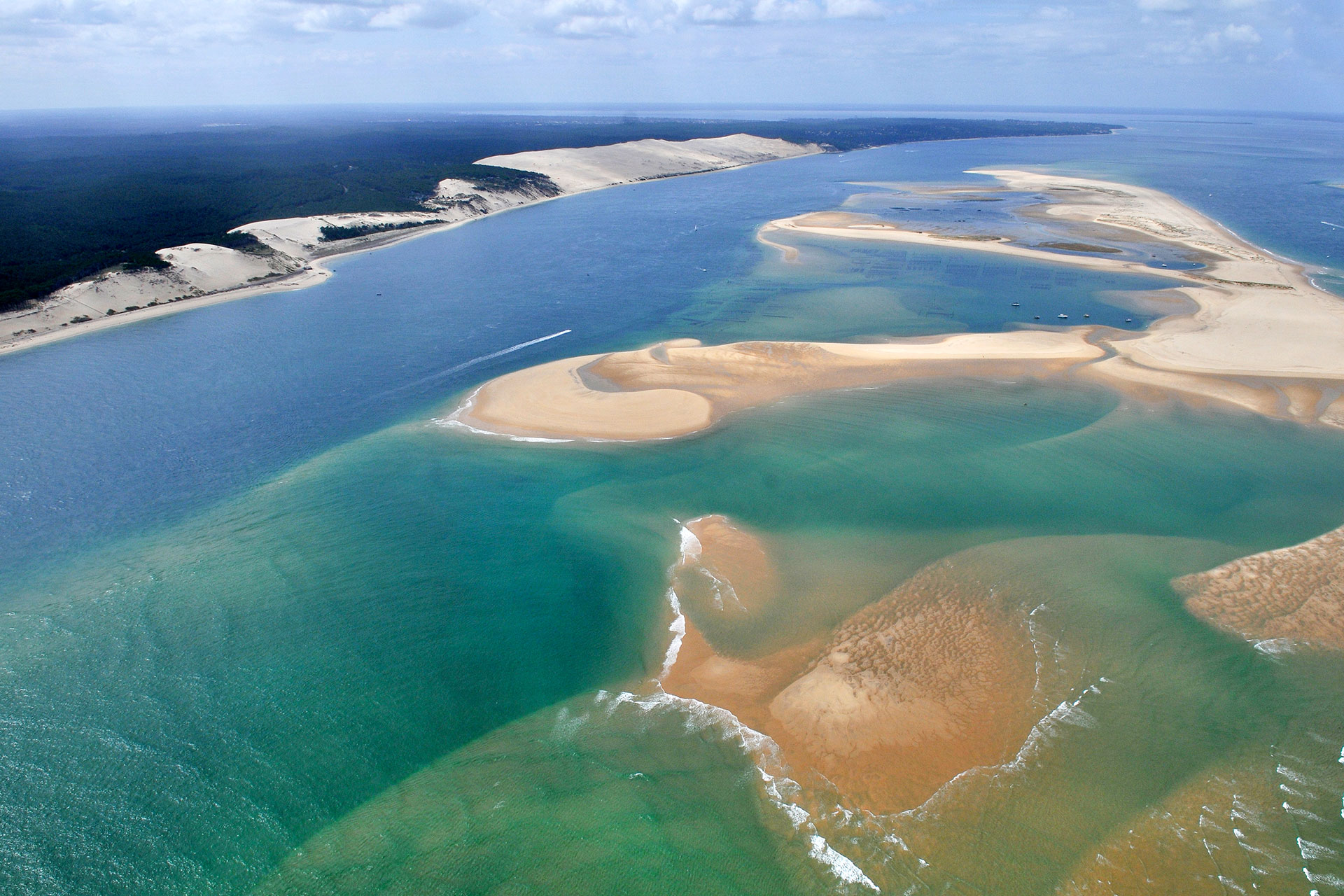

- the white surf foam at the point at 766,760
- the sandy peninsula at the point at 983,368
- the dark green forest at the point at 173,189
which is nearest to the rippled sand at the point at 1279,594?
the white surf foam at the point at 766,760

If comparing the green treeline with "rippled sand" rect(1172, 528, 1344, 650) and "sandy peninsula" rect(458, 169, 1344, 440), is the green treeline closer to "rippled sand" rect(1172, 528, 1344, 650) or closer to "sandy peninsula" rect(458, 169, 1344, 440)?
"sandy peninsula" rect(458, 169, 1344, 440)

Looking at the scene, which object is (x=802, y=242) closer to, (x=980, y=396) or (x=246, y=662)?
(x=980, y=396)

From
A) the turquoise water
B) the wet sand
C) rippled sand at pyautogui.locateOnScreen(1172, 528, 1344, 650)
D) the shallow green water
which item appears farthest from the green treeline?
rippled sand at pyautogui.locateOnScreen(1172, 528, 1344, 650)

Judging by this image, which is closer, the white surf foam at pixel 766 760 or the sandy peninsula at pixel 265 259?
the white surf foam at pixel 766 760

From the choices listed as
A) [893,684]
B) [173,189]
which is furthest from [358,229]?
[893,684]

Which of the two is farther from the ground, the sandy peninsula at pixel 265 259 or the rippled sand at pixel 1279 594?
the sandy peninsula at pixel 265 259

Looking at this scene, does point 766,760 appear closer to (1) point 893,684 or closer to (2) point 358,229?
(1) point 893,684

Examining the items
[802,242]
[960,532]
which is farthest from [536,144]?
[960,532]

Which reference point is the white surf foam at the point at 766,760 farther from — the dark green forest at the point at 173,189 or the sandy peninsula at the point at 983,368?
the dark green forest at the point at 173,189
